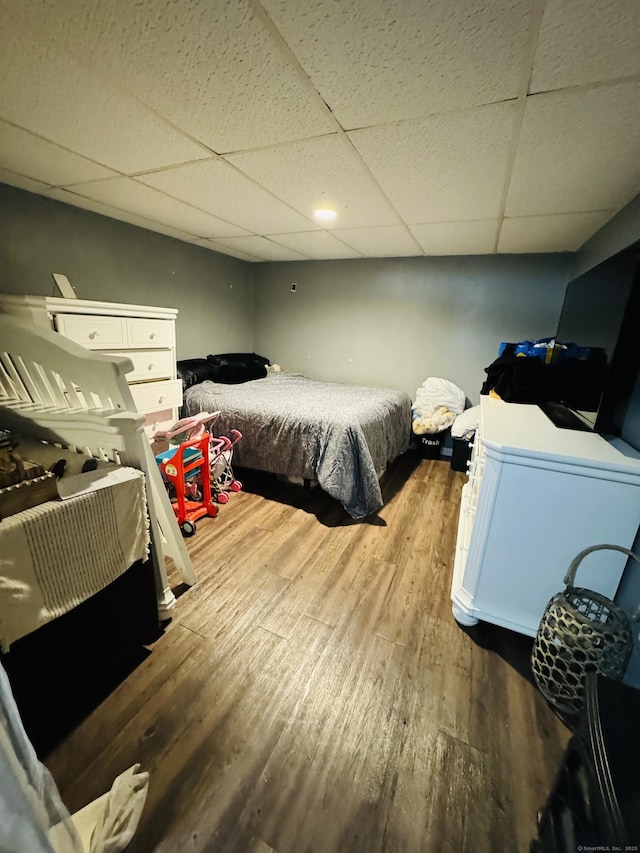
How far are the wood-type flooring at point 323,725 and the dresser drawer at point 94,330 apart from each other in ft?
5.03

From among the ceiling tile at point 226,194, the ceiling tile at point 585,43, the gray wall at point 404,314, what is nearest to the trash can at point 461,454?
the gray wall at point 404,314

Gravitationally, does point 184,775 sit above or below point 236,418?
below

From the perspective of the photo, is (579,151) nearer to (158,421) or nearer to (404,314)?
(404,314)

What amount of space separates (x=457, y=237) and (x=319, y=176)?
159cm

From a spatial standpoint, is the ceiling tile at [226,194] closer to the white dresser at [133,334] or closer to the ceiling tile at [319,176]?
the ceiling tile at [319,176]

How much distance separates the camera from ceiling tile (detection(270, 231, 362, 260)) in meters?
3.00

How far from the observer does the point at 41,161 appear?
1735 mm

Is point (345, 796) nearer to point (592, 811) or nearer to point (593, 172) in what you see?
point (592, 811)

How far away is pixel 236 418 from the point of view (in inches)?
111

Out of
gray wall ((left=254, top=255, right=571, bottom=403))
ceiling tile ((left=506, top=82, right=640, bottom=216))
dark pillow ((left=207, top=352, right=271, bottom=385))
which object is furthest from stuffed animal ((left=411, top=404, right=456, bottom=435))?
ceiling tile ((left=506, top=82, right=640, bottom=216))

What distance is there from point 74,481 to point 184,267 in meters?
3.13

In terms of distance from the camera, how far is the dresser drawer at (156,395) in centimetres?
247

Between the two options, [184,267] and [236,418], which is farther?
[184,267]

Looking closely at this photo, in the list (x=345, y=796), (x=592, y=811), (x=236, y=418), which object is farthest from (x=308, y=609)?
(x=236, y=418)
